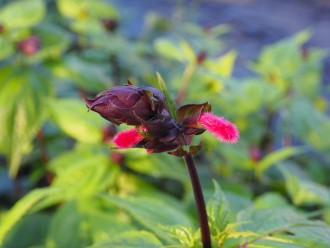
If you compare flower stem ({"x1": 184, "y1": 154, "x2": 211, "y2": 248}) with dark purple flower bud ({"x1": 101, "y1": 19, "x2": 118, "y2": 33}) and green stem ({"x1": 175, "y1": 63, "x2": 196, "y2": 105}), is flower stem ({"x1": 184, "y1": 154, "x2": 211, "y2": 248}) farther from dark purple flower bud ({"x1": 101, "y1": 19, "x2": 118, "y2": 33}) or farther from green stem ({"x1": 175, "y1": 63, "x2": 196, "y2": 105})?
dark purple flower bud ({"x1": 101, "y1": 19, "x2": 118, "y2": 33})

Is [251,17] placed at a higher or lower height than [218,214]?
higher

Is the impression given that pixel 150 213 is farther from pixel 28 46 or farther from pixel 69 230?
pixel 28 46

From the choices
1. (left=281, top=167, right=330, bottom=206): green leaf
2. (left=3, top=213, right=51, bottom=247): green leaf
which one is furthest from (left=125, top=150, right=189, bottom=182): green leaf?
(left=3, top=213, right=51, bottom=247): green leaf

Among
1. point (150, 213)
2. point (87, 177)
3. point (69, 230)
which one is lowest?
point (69, 230)

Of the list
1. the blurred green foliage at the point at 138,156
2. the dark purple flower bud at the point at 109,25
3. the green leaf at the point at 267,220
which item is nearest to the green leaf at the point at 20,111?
the blurred green foliage at the point at 138,156

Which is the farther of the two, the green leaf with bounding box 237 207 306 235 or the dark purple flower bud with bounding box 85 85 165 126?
the green leaf with bounding box 237 207 306 235

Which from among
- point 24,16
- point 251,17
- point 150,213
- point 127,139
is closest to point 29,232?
point 24,16
